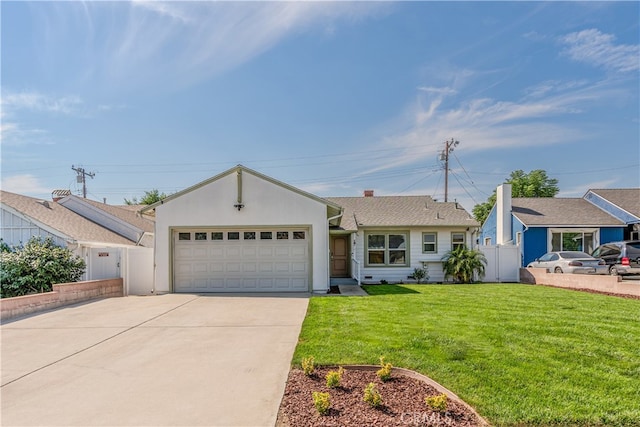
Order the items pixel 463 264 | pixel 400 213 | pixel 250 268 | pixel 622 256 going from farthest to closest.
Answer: pixel 400 213, pixel 463 264, pixel 622 256, pixel 250 268

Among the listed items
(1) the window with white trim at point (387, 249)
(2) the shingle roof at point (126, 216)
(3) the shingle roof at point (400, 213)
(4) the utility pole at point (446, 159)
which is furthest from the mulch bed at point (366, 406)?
(4) the utility pole at point (446, 159)

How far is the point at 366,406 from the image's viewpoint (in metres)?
3.84

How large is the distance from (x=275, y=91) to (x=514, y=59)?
9.22 meters

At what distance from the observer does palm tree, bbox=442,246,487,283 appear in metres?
16.4

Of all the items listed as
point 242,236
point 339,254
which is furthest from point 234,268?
point 339,254

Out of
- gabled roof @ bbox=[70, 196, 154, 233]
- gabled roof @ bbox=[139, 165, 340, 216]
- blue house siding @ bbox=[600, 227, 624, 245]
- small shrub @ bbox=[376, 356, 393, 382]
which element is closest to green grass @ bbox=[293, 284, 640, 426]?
small shrub @ bbox=[376, 356, 393, 382]

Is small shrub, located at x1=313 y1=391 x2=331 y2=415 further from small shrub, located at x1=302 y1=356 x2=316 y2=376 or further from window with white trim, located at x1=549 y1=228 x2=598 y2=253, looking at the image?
window with white trim, located at x1=549 y1=228 x2=598 y2=253

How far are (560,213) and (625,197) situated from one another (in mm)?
4613

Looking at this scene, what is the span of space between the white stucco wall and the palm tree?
22.5 feet

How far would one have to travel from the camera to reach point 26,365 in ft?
17.9

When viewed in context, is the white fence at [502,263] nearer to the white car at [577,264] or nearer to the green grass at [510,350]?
the white car at [577,264]

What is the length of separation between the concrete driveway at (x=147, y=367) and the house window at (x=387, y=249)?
867cm

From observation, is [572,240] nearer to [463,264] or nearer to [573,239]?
[573,239]

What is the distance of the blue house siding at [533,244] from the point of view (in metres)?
20.4
